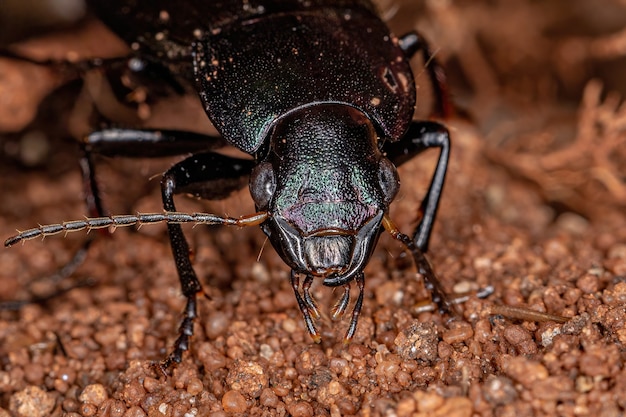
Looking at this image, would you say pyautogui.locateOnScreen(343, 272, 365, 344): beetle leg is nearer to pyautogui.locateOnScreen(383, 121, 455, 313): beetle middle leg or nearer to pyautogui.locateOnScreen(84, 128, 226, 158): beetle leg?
pyautogui.locateOnScreen(383, 121, 455, 313): beetle middle leg

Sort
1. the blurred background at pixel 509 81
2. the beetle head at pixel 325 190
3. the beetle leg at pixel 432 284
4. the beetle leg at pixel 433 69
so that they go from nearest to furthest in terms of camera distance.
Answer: the beetle head at pixel 325 190 < the beetle leg at pixel 432 284 < the beetle leg at pixel 433 69 < the blurred background at pixel 509 81

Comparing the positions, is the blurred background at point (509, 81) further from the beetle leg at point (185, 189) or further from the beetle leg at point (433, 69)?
the beetle leg at point (185, 189)

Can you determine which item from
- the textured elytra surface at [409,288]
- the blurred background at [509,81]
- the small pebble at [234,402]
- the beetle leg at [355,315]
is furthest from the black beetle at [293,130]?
the blurred background at [509,81]

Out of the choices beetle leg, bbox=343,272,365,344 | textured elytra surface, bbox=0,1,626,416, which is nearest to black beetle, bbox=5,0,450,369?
beetle leg, bbox=343,272,365,344

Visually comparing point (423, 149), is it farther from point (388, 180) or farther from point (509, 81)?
point (509, 81)

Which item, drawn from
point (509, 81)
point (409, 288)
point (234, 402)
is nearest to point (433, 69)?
point (409, 288)

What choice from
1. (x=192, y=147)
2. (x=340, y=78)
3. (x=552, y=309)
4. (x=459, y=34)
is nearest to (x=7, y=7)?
(x=192, y=147)

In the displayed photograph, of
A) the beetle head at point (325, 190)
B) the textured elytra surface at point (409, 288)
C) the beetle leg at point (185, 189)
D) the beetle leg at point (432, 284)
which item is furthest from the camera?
the beetle leg at point (185, 189)
